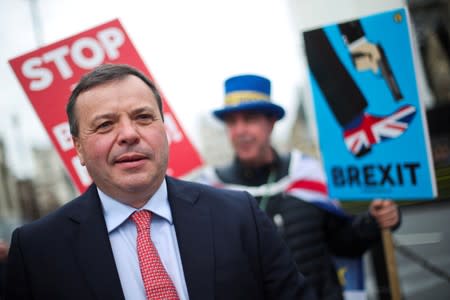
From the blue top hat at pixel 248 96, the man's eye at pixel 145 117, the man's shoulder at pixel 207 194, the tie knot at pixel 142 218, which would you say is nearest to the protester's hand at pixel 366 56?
the blue top hat at pixel 248 96

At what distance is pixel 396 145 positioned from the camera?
7.82 ft

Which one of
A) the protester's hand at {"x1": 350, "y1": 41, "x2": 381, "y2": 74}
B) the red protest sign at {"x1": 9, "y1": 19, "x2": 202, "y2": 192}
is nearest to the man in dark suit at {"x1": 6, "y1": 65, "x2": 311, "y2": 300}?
the red protest sign at {"x1": 9, "y1": 19, "x2": 202, "y2": 192}

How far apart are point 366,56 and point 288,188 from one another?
0.98 meters

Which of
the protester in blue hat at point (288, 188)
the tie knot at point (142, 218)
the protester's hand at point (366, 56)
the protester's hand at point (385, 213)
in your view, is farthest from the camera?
the protester in blue hat at point (288, 188)

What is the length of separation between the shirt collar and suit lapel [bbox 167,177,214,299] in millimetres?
33

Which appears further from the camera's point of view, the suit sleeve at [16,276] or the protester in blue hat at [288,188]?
the protester in blue hat at [288,188]

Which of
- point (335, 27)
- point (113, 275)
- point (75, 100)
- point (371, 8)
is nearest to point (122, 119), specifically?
point (75, 100)

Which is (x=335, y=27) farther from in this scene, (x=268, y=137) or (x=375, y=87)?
(x=268, y=137)

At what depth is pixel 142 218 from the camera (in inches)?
64.0

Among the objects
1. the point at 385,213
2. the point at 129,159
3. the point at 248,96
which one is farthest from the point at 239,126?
the point at 129,159

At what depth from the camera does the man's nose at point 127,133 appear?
1501mm

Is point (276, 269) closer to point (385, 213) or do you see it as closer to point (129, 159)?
point (129, 159)

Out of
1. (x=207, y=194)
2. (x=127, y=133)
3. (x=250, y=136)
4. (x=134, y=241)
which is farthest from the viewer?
(x=250, y=136)

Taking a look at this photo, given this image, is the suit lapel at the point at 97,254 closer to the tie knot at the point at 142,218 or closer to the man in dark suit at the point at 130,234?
the man in dark suit at the point at 130,234
